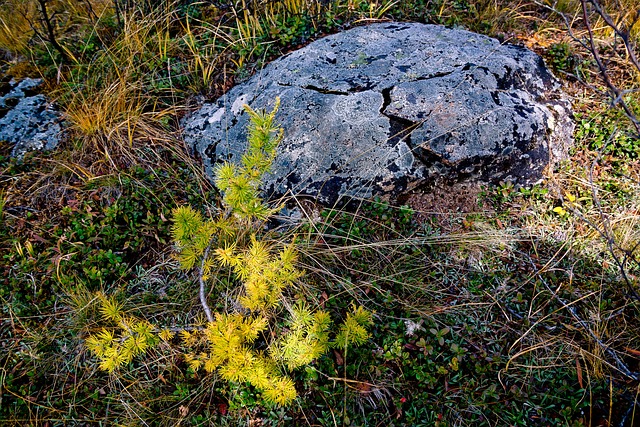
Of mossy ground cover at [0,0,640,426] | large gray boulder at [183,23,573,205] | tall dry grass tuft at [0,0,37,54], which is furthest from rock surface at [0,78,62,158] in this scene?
large gray boulder at [183,23,573,205]

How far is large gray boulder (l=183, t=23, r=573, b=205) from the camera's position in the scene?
2910 mm

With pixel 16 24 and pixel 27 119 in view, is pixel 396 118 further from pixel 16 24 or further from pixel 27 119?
pixel 16 24

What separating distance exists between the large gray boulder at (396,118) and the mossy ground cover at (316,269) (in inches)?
6.9

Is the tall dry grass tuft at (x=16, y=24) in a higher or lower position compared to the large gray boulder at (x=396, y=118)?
higher

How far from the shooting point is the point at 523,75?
10.8 feet

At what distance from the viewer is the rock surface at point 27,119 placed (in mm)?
3219

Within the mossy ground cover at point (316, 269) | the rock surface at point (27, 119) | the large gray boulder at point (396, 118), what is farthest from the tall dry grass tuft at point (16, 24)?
the large gray boulder at point (396, 118)

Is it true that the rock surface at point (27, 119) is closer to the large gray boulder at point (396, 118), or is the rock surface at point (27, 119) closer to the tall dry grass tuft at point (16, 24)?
the tall dry grass tuft at point (16, 24)

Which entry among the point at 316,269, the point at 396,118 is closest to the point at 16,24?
the point at 396,118

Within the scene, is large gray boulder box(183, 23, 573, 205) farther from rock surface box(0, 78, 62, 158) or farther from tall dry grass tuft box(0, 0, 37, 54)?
tall dry grass tuft box(0, 0, 37, 54)

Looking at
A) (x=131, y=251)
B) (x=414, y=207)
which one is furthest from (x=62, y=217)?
(x=414, y=207)

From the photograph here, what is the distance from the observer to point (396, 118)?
9.79ft

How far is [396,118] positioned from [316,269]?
1.17 meters

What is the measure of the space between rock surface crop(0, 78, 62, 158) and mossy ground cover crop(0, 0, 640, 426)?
119 millimetres
